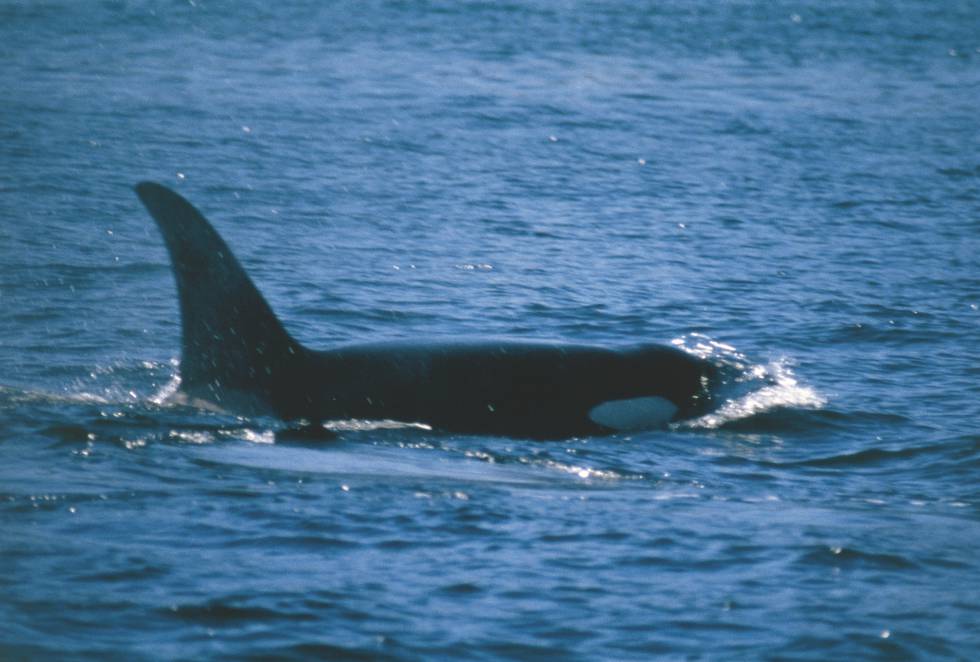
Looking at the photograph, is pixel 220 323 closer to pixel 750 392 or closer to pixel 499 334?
pixel 750 392

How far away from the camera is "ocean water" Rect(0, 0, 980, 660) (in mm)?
6586

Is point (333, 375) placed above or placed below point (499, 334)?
above

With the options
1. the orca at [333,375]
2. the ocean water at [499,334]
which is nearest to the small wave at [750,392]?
the ocean water at [499,334]

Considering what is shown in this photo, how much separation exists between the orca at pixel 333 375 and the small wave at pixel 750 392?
0.80 meters

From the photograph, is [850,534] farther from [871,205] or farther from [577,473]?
[871,205]

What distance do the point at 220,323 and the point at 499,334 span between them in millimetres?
3936

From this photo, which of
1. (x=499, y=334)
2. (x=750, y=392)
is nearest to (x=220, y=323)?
(x=750, y=392)

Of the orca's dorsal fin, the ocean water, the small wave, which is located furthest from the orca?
the small wave

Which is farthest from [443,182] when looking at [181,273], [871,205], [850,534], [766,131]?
[850,534]

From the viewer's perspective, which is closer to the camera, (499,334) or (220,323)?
(220,323)

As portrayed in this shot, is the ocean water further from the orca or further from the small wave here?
the orca

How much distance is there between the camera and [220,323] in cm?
965

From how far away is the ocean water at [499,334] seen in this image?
21.6 feet

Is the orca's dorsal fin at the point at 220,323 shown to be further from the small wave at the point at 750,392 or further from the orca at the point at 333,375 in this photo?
the small wave at the point at 750,392
